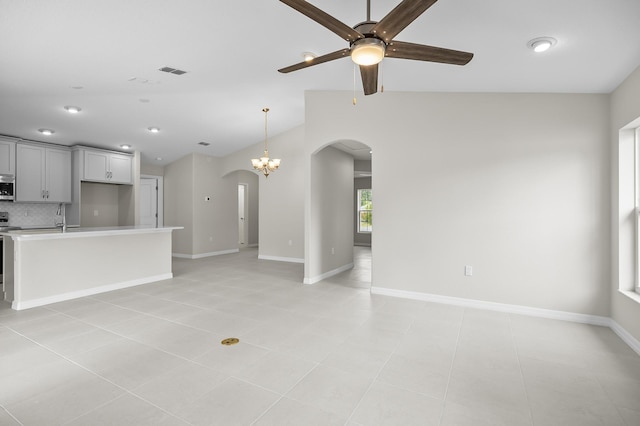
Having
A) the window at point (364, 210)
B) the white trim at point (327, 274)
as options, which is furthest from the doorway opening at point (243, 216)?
the white trim at point (327, 274)

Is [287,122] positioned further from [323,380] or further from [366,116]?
[323,380]

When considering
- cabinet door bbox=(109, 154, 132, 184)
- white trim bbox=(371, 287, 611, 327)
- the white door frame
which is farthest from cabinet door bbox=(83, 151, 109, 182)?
white trim bbox=(371, 287, 611, 327)

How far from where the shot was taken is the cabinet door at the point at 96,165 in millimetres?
6883

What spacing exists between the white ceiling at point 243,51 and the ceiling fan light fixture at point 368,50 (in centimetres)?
82

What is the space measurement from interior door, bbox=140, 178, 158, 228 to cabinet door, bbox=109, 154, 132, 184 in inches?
42.0

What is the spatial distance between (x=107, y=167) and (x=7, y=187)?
1.71 meters

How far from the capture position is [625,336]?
3150mm

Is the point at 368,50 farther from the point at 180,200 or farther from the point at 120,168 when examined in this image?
the point at 180,200

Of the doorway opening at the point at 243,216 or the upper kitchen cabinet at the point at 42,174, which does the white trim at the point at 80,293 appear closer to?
the upper kitchen cabinet at the point at 42,174

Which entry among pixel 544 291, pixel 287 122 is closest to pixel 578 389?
pixel 544 291

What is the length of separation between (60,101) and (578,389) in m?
6.75

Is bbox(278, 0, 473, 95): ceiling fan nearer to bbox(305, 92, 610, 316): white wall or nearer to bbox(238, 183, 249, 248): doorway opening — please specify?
bbox(305, 92, 610, 316): white wall

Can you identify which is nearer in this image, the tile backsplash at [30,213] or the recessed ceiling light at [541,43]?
the recessed ceiling light at [541,43]

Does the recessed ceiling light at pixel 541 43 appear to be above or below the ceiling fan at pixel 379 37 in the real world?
above
